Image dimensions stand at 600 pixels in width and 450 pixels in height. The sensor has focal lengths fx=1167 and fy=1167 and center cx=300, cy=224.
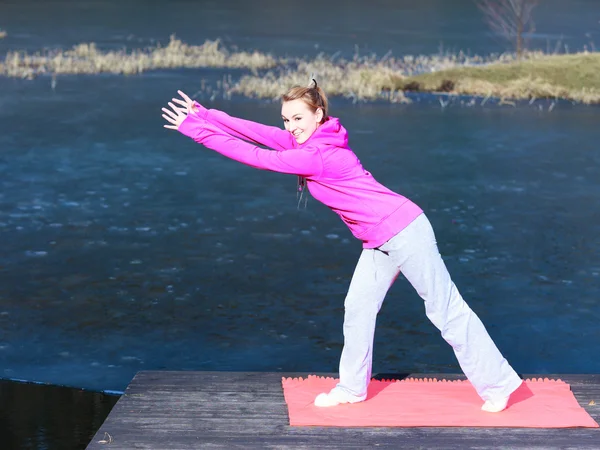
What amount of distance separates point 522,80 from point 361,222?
56.5 feet

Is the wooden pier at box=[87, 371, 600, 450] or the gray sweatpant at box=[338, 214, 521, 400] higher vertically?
the gray sweatpant at box=[338, 214, 521, 400]

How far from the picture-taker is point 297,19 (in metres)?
42.0

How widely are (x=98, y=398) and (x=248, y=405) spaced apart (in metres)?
1.74

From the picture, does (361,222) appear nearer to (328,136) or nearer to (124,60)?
(328,136)

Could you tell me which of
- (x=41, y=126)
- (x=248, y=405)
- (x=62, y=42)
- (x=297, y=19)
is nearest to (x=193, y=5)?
(x=297, y=19)

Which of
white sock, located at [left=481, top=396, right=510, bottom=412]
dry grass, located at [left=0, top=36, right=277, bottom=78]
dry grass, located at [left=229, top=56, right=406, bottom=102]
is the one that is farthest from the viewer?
dry grass, located at [left=0, top=36, right=277, bottom=78]

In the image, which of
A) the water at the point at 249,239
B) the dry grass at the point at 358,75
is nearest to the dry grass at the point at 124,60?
the dry grass at the point at 358,75

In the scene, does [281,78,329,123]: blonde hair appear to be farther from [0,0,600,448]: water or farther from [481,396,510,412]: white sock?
[0,0,600,448]: water

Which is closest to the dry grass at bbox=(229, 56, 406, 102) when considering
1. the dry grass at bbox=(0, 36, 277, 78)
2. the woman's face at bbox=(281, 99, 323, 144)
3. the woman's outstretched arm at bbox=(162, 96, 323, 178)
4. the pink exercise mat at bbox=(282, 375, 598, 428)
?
the dry grass at bbox=(0, 36, 277, 78)

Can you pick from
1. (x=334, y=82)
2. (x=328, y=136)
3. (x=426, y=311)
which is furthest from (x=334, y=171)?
(x=334, y=82)

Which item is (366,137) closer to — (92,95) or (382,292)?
(92,95)

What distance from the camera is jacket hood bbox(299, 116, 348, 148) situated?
183 inches

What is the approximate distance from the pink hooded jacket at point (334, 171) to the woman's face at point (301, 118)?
4 cm

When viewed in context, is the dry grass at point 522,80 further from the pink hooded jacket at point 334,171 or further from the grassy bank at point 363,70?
the pink hooded jacket at point 334,171
